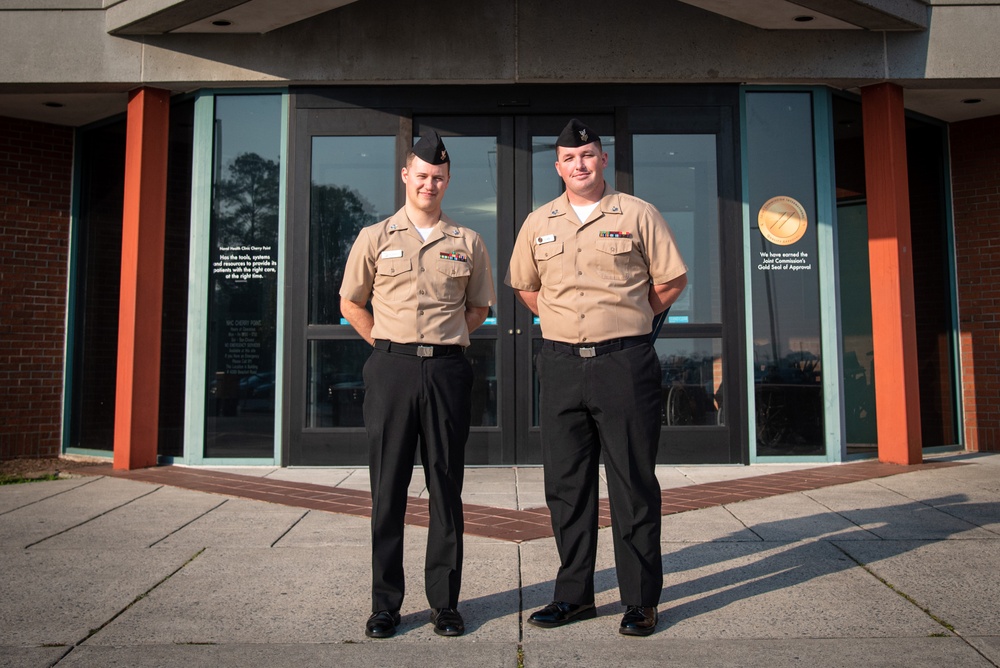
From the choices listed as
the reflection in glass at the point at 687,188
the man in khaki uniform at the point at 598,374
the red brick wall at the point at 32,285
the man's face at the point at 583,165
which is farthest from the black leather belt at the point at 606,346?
the red brick wall at the point at 32,285

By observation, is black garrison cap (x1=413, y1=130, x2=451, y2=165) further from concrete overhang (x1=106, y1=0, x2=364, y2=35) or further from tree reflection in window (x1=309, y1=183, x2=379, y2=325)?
tree reflection in window (x1=309, y1=183, x2=379, y2=325)

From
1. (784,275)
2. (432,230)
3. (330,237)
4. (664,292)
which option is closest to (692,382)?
(784,275)

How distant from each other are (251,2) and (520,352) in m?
3.61

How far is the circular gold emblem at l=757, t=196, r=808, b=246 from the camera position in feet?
25.6

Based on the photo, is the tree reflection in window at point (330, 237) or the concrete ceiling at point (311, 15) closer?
the concrete ceiling at point (311, 15)

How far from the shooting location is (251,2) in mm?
6852

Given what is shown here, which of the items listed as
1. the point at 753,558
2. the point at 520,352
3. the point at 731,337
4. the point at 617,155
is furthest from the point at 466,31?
the point at 753,558

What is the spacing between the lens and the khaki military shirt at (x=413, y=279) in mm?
3486

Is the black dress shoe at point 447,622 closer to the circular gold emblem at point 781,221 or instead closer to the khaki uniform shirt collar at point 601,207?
the khaki uniform shirt collar at point 601,207

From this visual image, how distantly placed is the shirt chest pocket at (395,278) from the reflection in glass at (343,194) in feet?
14.1

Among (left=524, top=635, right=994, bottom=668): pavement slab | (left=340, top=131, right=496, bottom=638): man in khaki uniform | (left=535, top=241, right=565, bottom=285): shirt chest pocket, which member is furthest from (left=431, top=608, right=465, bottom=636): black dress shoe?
(left=535, top=241, right=565, bottom=285): shirt chest pocket

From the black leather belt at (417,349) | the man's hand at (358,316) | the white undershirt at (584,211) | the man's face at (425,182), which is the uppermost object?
the man's face at (425,182)

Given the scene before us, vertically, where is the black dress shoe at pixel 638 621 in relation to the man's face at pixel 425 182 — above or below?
below

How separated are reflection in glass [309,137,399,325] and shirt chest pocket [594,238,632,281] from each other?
181 inches
